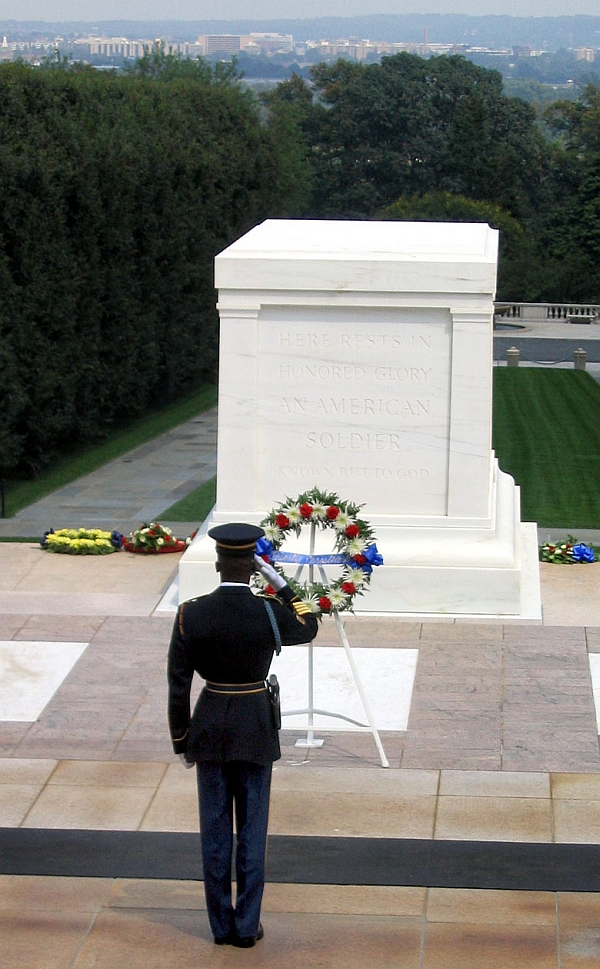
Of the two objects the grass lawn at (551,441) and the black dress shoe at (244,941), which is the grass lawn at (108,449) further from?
the black dress shoe at (244,941)

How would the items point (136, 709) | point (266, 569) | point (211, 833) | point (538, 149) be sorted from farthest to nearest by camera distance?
point (538, 149)
point (136, 709)
point (266, 569)
point (211, 833)

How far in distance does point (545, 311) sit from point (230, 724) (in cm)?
4877

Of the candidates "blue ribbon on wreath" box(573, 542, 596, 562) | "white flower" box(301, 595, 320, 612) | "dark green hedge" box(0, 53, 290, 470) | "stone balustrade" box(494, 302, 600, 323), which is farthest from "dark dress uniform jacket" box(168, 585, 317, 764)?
"stone balustrade" box(494, 302, 600, 323)

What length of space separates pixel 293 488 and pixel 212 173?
1962 cm

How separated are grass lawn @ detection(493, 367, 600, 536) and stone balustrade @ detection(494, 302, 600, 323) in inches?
644

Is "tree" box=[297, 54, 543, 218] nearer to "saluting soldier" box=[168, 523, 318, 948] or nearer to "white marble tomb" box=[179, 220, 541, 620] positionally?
"white marble tomb" box=[179, 220, 541, 620]

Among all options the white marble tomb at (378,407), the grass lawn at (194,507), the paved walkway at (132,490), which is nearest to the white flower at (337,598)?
the white marble tomb at (378,407)

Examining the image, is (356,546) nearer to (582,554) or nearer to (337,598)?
(337,598)

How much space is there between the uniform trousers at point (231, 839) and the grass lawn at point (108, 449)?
14061 mm

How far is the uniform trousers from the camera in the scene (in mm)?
5715

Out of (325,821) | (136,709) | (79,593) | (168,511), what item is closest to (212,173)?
(168,511)

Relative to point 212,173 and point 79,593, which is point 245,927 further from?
point 212,173

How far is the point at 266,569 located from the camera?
20.2 ft

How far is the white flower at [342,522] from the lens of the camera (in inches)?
318
